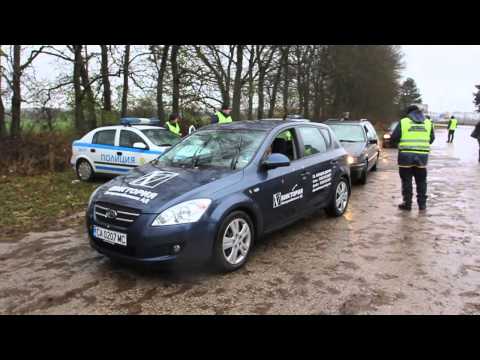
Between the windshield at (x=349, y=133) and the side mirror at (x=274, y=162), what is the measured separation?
582 cm

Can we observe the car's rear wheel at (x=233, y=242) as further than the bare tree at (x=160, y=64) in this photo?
No

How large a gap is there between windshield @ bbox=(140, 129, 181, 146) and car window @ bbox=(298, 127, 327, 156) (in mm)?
4111

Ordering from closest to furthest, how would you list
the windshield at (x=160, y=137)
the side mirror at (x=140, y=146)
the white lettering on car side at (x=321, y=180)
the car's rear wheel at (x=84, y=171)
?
the white lettering on car side at (x=321, y=180) → the side mirror at (x=140, y=146) → the windshield at (x=160, y=137) → the car's rear wheel at (x=84, y=171)

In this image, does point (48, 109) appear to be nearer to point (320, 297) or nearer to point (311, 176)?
point (311, 176)

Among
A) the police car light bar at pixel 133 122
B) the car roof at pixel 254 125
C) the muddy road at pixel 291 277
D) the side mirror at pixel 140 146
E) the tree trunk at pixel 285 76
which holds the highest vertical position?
the tree trunk at pixel 285 76

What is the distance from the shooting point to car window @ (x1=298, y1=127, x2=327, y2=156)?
567 cm

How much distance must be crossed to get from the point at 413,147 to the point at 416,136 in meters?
0.20

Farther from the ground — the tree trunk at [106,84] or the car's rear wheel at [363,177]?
the tree trunk at [106,84]

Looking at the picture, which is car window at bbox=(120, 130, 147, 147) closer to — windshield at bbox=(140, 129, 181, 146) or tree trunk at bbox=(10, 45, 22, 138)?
windshield at bbox=(140, 129, 181, 146)

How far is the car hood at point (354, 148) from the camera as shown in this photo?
9.09 meters

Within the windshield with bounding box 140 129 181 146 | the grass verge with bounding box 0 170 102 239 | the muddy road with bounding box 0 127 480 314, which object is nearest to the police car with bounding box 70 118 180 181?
the windshield with bounding box 140 129 181 146

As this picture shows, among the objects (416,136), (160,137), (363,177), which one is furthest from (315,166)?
(160,137)

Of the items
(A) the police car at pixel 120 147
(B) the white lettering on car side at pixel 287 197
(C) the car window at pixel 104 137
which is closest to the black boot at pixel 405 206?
(B) the white lettering on car side at pixel 287 197

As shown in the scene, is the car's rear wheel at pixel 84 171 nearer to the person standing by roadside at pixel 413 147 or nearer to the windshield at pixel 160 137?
the windshield at pixel 160 137
